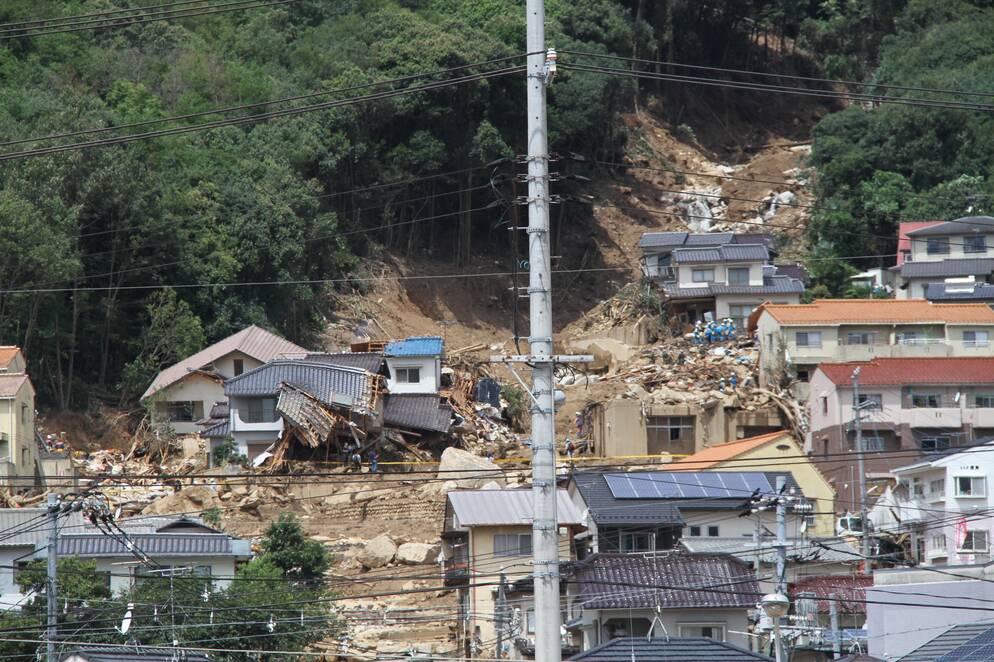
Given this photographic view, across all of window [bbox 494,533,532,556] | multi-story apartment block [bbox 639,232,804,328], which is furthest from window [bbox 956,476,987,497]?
multi-story apartment block [bbox 639,232,804,328]

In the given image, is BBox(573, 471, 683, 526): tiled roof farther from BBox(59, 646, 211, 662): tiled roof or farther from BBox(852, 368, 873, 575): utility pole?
BBox(59, 646, 211, 662): tiled roof

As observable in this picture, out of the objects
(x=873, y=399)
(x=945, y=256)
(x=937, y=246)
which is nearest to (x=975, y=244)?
(x=945, y=256)

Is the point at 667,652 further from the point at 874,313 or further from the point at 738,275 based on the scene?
the point at 738,275

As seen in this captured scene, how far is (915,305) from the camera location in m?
47.5

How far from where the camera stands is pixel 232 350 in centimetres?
4319

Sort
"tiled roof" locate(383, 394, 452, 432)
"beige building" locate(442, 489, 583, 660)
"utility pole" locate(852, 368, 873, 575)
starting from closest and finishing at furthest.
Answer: "beige building" locate(442, 489, 583, 660) → "utility pole" locate(852, 368, 873, 575) → "tiled roof" locate(383, 394, 452, 432)

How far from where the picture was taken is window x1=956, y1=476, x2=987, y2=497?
108ft

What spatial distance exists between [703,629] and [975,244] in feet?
94.1

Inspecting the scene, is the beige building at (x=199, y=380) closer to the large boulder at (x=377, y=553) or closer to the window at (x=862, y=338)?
the large boulder at (x=377, y=553)

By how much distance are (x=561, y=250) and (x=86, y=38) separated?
18.1 meters

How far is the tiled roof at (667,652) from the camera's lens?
74.9 feet

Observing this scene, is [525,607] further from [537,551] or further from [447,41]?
[447,41]

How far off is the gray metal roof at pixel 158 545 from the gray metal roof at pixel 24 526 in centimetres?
36

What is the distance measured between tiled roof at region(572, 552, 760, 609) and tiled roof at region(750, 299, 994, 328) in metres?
19.6
